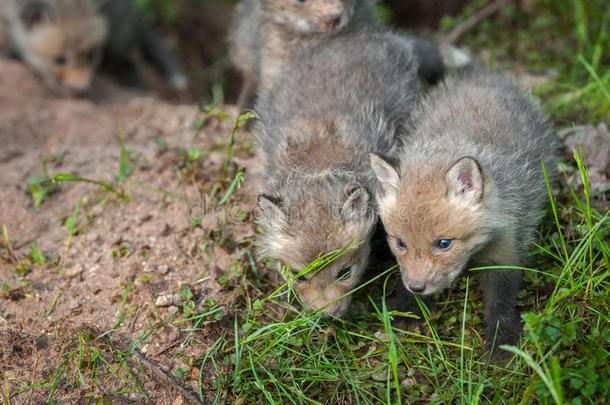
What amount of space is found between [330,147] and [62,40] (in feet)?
14.6

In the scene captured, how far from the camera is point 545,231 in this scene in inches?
138

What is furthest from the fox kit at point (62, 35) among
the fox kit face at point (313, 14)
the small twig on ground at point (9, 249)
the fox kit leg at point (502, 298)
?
the fox kit leg at point (502, 298)

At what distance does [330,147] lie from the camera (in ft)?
11.5

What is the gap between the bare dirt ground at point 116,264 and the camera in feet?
9.67

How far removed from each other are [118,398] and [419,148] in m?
2.09

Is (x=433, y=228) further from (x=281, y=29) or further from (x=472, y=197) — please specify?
(x=281, y=29)

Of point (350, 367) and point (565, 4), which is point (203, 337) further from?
point (565, 4)

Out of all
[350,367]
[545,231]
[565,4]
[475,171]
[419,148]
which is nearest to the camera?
[475,171]

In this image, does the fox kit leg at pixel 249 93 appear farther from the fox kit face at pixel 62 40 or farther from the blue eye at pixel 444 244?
the blue eye at pixel 444 244

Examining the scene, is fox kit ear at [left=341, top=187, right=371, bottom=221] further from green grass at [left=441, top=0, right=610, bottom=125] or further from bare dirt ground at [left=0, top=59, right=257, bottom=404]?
green grass at [left=441, top=0, right=610, bottom=125]

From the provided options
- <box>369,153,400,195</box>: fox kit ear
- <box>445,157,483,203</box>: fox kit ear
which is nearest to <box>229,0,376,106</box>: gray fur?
<box>369,153,400,195</box>: fox kit ear

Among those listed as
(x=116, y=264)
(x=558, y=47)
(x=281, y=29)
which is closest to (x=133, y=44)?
(x=281, y=29)

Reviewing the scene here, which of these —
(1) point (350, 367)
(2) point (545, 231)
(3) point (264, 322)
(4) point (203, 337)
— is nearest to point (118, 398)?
(4) point (203, 337)

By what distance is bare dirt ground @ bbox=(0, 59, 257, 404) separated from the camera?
2947 millimetres
